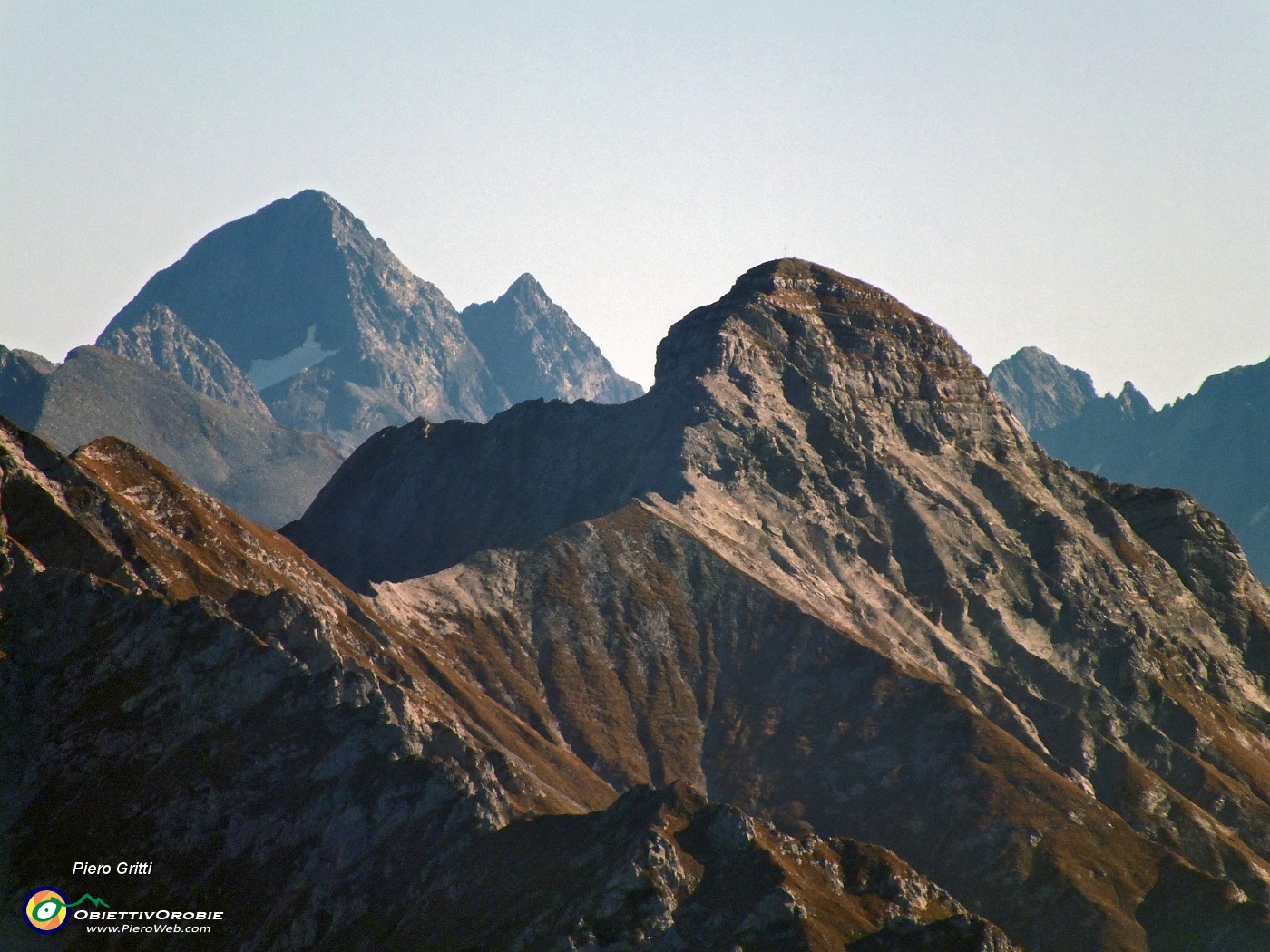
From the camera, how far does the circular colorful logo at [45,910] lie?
16638 centimetres

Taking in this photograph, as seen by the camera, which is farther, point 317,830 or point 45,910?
point 317,830

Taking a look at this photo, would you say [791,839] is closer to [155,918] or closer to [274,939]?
[274,939]

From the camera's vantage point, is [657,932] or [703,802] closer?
[657,932]

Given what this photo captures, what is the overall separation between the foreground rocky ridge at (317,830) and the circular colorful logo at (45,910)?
1.28 m

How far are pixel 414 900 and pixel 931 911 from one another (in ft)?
171

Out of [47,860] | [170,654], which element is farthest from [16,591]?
[47,860]

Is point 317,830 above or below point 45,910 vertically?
above

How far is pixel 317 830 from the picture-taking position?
174m

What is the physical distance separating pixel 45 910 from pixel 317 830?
26.5 m

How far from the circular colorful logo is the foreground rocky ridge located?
1.28m

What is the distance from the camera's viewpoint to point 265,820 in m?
175

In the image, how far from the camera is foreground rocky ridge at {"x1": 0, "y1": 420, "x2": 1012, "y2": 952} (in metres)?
159

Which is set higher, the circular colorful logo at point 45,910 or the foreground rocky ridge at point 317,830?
the foreground rocky ridge at point 317,830

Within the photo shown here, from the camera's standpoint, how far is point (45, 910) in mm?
167875
